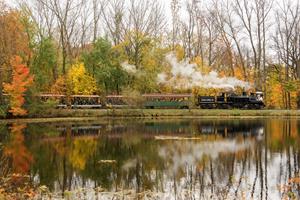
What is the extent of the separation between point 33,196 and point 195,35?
175 ft

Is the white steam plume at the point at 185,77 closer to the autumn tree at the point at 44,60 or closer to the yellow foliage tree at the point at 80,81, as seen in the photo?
the yellow foliage tree at the point at 80,81

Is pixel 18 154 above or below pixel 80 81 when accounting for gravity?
below

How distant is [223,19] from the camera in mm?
59062

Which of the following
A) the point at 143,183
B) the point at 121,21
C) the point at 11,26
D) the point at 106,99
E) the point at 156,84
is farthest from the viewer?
the point at 121,21

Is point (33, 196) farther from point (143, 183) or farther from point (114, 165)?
point (114, 165)

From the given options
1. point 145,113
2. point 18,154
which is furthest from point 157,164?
point 145,113

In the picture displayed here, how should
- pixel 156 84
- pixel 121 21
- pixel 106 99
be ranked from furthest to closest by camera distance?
pixel 121 21, pixel 156 84, pixel 106 99

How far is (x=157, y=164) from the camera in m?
17.4

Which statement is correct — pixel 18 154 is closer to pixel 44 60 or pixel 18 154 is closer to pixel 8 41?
pixel 8 41

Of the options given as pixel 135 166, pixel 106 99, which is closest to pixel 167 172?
pixel 135 166

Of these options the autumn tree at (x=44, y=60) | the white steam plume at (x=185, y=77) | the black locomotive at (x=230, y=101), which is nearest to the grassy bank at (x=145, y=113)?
the black locomotive at (x=230, y=101)

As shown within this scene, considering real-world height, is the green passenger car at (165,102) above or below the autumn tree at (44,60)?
below

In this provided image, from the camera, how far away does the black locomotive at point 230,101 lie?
51750mm

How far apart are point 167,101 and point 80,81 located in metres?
9.88
